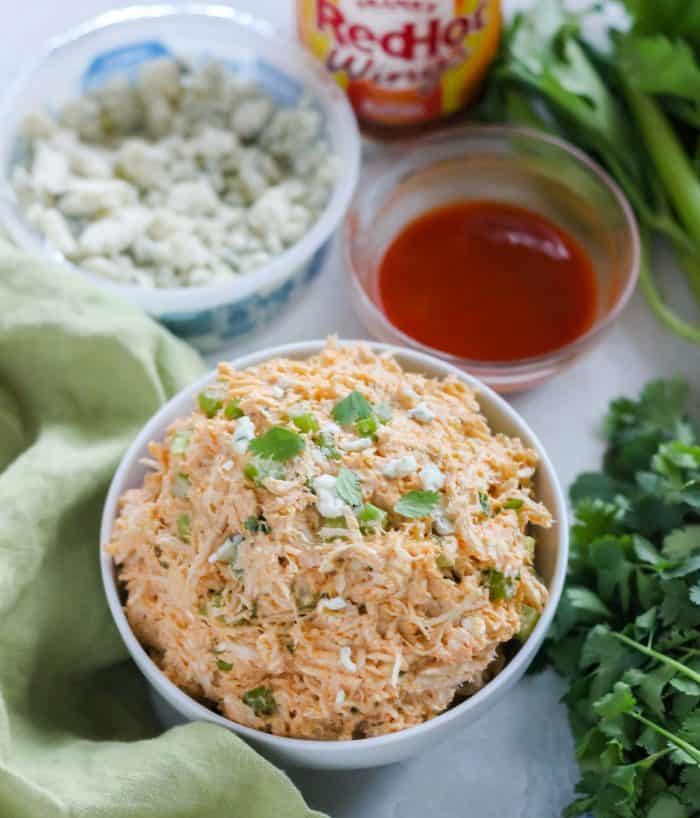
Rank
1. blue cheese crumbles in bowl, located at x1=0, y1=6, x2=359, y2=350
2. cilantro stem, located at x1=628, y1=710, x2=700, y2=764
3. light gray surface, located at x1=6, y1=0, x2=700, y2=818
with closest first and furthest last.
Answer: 1. cilantro stem, located at x1=628, y1=710, x2=700, y2=764
2. light gray surface, located at x1=6, y1=0, x2=700, y2=818
3. blue cheese crumbles in bowl, located at x1=0, y1=6, x2=359, y2=350

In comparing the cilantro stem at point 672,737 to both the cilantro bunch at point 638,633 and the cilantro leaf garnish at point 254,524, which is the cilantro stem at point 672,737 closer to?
the cilantro bunch at point 638,633

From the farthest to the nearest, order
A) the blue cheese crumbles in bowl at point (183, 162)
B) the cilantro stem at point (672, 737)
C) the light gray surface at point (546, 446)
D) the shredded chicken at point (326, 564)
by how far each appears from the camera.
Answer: the blue cheese crumbles in bowl at point (183, 162)
the light gray surface at point (546, 446)
the cilantro stem at point (672, 737)
the shredded chicken at point (326, 564)

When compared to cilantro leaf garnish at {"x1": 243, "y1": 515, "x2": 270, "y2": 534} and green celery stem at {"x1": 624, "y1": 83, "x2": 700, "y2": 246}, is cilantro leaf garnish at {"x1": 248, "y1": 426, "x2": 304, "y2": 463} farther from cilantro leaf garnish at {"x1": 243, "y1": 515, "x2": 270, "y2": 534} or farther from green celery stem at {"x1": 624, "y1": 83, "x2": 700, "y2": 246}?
green celery stem at {"x1": 624, "y1": 83, "x2": 700, "y2": 246}

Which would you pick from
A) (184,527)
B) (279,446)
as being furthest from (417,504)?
(184,527)

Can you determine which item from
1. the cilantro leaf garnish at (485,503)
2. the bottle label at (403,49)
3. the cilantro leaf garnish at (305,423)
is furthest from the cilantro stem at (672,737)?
the bottle label at (403,49)

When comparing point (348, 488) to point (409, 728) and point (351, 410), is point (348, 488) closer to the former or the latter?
point (351, 410)

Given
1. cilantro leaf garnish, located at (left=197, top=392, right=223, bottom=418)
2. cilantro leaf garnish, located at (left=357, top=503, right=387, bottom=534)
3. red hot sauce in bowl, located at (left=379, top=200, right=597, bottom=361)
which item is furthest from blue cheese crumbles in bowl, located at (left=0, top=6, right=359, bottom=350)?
cilantro leaf garnish, located at (left=357, top=503, right=387, bottom=534)
